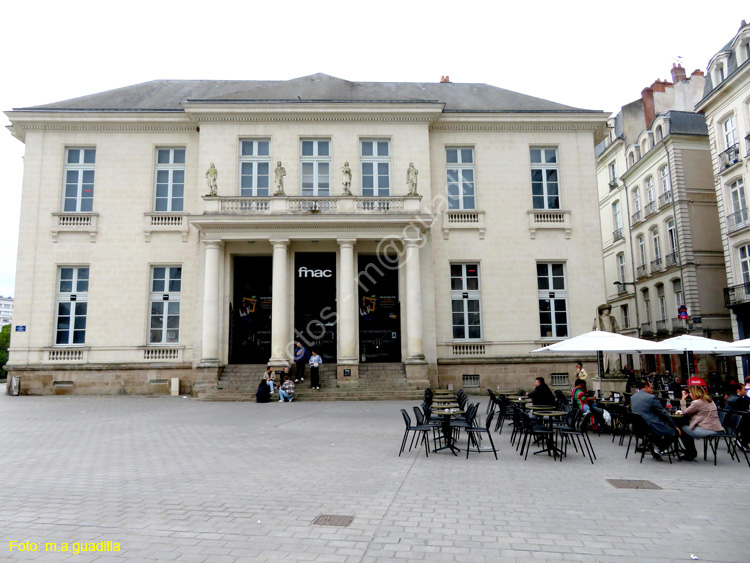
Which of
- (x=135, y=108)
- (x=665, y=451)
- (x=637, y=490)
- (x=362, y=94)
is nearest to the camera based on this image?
(x=637, y=490)

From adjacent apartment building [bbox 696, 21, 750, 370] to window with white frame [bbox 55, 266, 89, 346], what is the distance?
32.3 m

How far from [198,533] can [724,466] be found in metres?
8.21

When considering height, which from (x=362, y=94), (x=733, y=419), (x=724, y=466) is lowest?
(x=724, y=466)

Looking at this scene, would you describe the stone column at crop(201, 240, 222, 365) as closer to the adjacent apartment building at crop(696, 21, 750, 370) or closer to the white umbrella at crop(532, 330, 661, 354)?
the white umbrella at crop(532, 330, 661, 354)

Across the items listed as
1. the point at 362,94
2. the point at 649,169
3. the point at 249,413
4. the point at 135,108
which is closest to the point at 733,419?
the point at 249,413

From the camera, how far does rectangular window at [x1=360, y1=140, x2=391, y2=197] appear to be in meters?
24.1

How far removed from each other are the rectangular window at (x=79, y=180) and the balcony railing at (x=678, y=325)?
33004 millimetres

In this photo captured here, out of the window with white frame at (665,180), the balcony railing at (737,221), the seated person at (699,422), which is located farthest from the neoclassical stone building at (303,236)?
the seated person at (699,422)

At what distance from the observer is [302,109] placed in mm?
23531

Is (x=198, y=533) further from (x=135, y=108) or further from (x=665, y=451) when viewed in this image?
(x=135, y=108)

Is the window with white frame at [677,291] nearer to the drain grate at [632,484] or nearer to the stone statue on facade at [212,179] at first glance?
the stone statue on facade at [212,179]

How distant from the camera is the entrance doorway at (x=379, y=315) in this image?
79.2ft

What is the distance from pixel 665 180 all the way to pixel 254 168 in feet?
89.3

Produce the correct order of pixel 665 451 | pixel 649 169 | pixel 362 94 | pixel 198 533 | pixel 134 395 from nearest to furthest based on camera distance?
pixel 198 533 < pixel 665 451 < pixel 134 395 < pixel 362 94 < pixel 649 169
